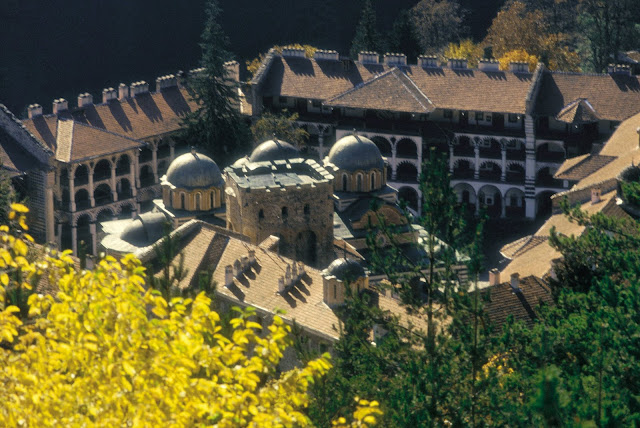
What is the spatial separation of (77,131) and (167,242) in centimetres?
5946

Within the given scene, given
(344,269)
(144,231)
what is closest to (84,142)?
(144,231)

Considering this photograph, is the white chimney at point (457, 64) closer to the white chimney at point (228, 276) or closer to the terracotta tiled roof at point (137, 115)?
the terracotta tiled roof at point (137, 115)

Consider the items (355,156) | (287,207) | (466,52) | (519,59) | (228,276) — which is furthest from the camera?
(466,52)

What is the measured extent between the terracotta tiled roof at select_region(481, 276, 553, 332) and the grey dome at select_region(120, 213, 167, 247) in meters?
21.6

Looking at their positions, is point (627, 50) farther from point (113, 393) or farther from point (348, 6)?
point (113, 393)

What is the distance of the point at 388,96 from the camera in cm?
10225

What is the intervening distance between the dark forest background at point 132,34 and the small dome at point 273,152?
49.6 m

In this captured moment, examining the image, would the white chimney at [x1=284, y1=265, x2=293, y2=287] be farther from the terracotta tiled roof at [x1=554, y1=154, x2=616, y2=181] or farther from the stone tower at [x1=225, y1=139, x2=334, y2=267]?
Result: the terracotta tiled roof at [x1=554, y1=154, x2=616, y2=181]

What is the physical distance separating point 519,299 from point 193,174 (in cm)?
2512

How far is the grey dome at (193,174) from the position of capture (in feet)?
280

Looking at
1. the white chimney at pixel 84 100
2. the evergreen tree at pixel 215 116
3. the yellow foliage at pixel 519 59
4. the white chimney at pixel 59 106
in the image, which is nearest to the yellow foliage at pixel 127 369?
the evergreen tree at pixel 215 116

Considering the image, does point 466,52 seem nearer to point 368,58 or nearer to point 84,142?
Result: point 368,58

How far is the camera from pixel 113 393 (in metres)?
30.1

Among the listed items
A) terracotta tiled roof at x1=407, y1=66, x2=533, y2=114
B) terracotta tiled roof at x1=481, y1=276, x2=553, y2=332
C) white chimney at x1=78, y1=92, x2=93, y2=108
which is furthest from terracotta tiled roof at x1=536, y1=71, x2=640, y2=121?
terracotta tiled roof at x1=481, y1=276, x2=553, y2=332
